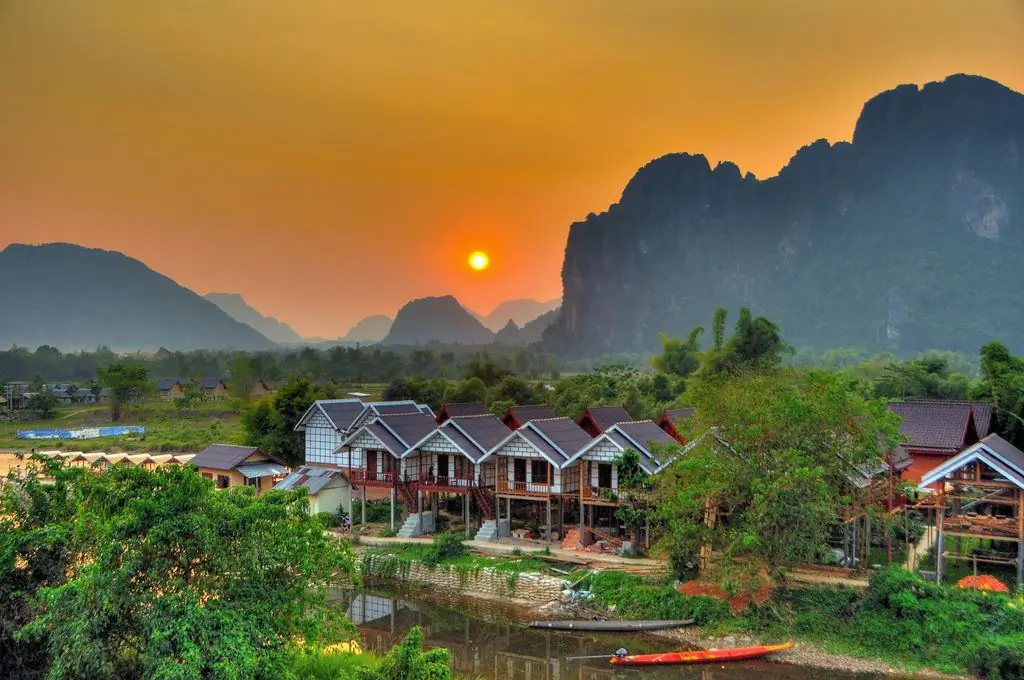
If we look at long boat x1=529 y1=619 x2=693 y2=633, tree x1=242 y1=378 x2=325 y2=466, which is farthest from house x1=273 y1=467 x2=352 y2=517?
long boat x1=529 y1=619 x2=693 y2=633

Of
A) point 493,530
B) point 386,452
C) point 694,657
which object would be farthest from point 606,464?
point 386,452

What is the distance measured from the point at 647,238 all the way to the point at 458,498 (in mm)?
174651

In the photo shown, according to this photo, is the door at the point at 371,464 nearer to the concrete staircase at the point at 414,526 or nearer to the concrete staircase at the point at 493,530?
the concrete staircase at the point at 414,526

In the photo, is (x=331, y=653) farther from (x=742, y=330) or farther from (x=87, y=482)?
(x=742, y=330)

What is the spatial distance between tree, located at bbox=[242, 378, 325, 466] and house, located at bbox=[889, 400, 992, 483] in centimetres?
2804

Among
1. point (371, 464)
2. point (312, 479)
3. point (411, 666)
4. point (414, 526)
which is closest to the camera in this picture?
point (411, 666)

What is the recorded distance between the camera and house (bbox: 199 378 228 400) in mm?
87062

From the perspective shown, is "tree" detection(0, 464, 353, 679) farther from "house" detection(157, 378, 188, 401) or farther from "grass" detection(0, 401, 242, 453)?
"house" detection(157, 378, 188, 401)

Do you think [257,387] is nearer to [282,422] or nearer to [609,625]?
[282,422]

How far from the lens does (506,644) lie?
66.5 feet

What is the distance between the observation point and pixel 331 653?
1559 centimetres

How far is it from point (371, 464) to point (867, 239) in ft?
488

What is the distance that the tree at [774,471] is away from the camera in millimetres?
18875

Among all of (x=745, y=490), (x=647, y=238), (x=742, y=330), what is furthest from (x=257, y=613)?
(x=647, y=238)
